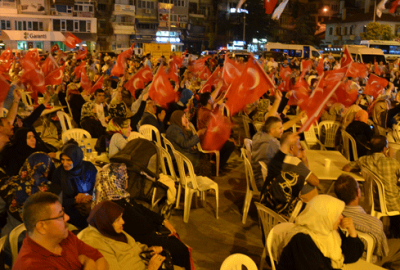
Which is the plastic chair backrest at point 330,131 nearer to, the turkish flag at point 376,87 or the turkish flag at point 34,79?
the turkish flag at point 376,87

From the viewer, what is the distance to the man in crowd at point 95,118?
8234 millimetres

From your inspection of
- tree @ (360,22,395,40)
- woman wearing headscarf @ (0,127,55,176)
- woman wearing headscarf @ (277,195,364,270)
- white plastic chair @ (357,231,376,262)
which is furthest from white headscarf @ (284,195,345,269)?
tree @ (360,22,395,40)

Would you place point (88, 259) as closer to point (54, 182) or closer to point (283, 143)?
point (54, 182)

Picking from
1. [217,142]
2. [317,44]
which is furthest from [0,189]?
[317,44]

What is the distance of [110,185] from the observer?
158 inches

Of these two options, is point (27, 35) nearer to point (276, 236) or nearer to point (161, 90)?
point (161, 90)

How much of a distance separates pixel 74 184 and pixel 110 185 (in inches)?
29.2

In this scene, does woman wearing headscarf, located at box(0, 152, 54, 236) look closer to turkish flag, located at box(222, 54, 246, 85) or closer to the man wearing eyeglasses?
the man wearing eyeglasses

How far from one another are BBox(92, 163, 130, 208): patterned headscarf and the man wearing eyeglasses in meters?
1.04

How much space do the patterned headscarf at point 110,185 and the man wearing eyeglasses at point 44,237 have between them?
1040mm

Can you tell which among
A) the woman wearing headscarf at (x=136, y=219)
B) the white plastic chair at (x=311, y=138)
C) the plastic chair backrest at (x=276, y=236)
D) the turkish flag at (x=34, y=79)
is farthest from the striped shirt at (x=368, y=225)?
the turkish flag at (x=34, y=79)

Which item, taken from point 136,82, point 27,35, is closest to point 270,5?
point 136,82

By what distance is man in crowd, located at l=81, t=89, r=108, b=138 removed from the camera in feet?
27.0

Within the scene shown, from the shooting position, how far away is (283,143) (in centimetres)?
483
